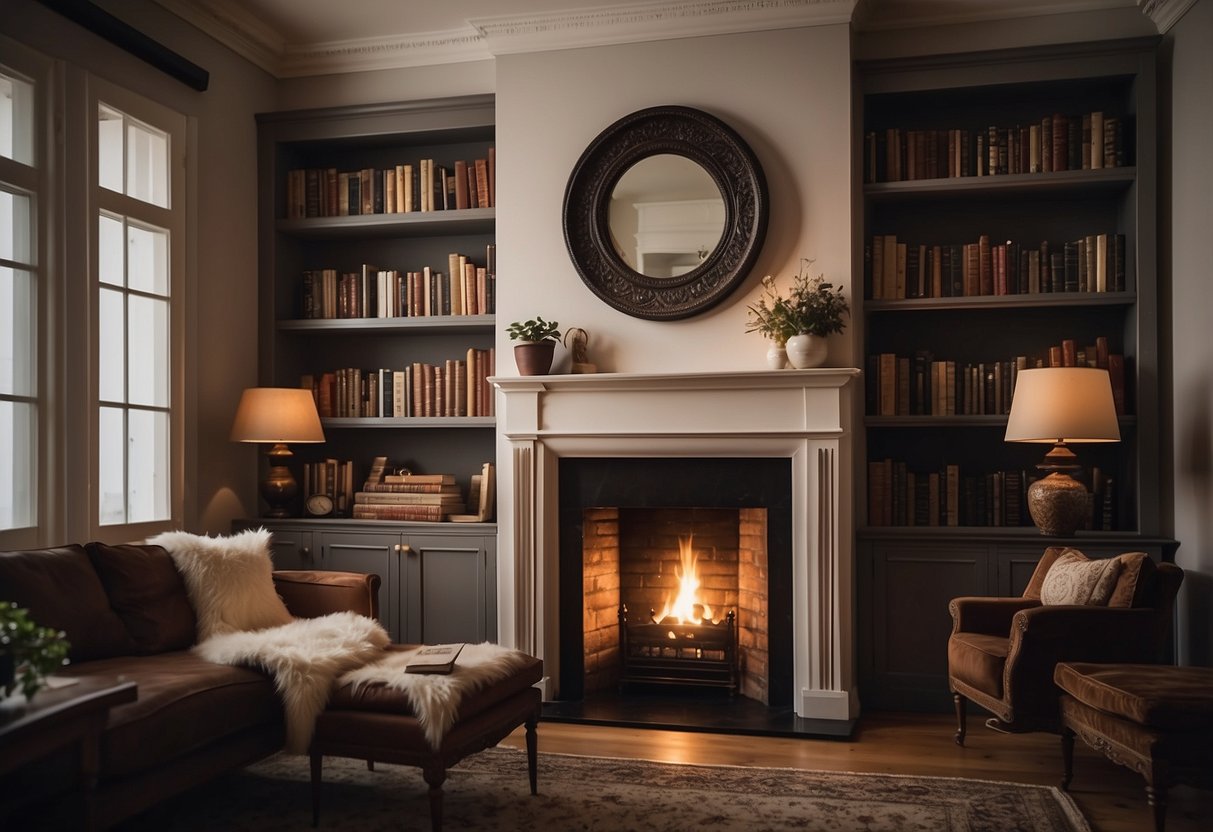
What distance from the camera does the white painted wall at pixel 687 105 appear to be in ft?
14.7

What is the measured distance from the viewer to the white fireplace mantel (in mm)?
4316

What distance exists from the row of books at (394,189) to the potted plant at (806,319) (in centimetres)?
151

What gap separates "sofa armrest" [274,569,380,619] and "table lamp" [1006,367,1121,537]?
263 centimetres

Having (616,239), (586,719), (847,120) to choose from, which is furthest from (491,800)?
(847,120)

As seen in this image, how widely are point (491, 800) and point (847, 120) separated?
308cm

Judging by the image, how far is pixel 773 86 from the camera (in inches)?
178

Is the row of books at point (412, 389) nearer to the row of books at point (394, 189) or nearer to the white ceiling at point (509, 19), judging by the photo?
the row of books at point (394, 189)

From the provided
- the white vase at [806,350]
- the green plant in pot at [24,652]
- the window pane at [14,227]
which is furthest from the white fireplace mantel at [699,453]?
the green plant in pot at [24,652]

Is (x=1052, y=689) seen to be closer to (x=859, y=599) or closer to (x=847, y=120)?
(x=859, y=599)

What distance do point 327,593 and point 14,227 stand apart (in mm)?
1760

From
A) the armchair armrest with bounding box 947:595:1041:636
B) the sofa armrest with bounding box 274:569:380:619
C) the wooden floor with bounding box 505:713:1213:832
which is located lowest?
the wooden floor with bounding box 505:713:1213:832

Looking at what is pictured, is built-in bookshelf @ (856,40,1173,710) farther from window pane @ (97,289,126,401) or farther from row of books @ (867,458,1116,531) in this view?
window pane @ (97,289,126,401)

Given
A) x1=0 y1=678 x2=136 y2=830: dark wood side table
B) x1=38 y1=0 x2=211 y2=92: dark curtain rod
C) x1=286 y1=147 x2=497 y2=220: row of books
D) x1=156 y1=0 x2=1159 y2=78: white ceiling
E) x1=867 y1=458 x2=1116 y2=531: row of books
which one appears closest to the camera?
x1=0 y1=678 x2=136 y2=830: dark wood side table

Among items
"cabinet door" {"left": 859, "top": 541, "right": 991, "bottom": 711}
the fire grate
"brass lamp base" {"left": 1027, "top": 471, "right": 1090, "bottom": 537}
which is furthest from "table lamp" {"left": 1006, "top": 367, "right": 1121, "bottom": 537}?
the fire grate
